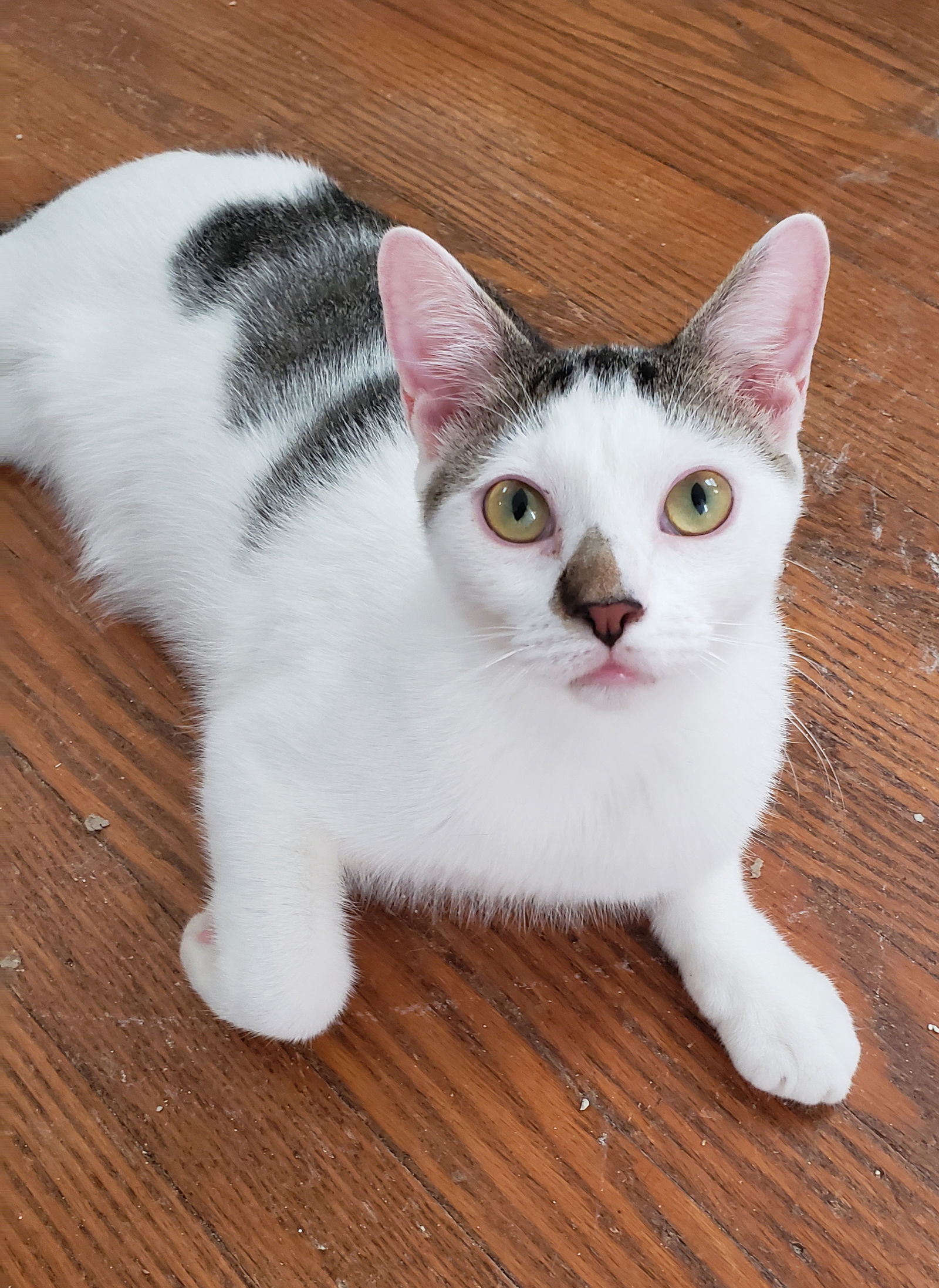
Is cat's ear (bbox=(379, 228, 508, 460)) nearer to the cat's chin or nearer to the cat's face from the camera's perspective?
the cat's face

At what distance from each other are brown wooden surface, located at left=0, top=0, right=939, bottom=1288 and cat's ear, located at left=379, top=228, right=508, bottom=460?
60cm

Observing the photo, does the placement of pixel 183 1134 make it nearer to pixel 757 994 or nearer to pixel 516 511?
pixel 757 994

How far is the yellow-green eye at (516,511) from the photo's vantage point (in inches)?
34.7

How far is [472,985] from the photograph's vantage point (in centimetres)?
123

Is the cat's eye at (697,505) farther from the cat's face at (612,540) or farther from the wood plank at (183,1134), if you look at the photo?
the wood plank at (183,1134)

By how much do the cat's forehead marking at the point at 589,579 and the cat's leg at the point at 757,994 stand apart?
491mm

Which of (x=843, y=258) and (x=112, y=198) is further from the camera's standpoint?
(x=843, y=258)

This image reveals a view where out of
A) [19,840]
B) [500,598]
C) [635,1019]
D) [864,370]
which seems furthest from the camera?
[864,370]

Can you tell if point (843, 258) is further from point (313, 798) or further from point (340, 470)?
point (313, 798)

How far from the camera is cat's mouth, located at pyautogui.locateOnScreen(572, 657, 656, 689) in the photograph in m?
0.83

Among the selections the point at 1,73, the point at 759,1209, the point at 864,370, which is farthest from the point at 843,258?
the point at 1,73

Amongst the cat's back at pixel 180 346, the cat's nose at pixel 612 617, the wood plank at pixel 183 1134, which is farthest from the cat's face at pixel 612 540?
the wood plank at pixel 183 1134

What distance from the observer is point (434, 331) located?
95 cm

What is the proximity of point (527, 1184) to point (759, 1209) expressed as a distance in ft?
0.75
